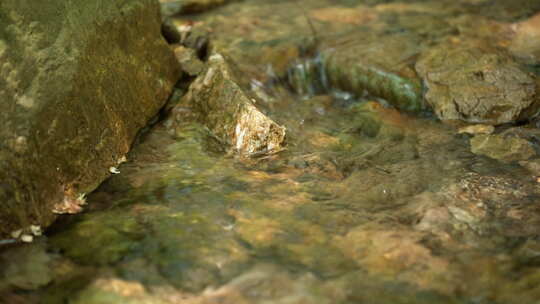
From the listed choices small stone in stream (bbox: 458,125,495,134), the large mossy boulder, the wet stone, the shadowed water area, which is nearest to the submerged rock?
the shadowed water area

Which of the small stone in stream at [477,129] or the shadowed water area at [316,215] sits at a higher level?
the shadowed water area at [316,215]

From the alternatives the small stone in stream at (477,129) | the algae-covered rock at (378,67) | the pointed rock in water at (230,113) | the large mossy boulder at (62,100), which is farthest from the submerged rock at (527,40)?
the large mossy boulder at (62,100)

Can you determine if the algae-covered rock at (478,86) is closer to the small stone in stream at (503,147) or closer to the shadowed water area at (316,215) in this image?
the shadowed water area at (316,215)

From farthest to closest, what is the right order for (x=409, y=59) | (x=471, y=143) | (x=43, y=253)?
(x=409, y=59) → (x=471, y=143) → (x=43, y=253)

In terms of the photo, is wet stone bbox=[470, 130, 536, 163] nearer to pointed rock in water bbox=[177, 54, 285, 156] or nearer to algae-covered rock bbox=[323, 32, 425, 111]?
algae-covered rock bbox=[323, 32, 425, 111]

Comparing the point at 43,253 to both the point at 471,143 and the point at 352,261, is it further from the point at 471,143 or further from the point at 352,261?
the point at 471,143

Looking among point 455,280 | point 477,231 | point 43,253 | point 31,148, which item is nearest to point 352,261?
point 455,280
